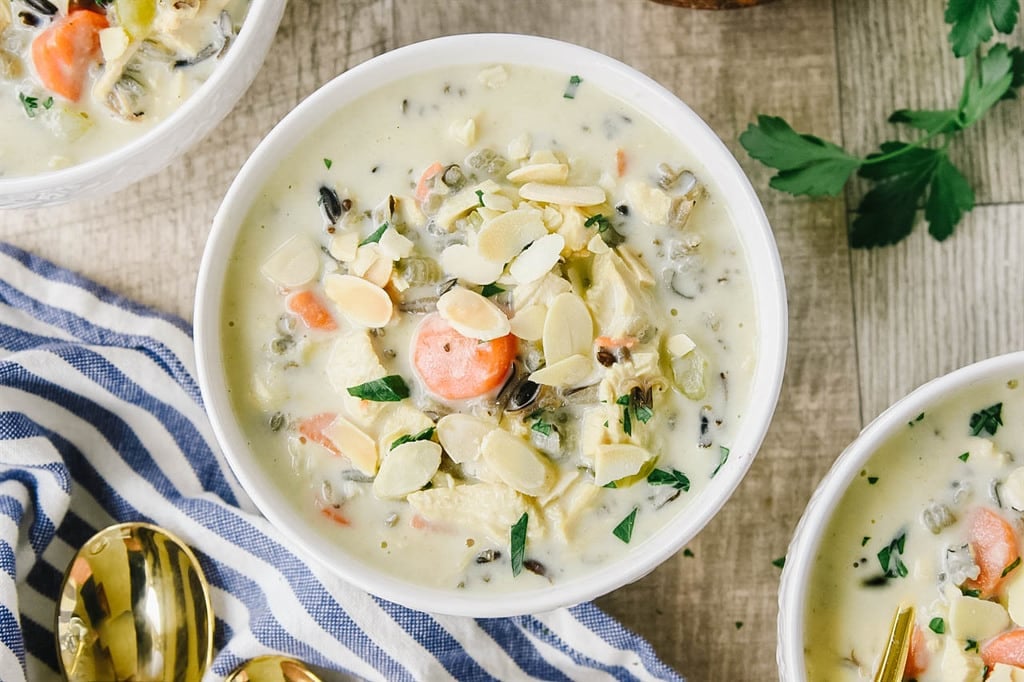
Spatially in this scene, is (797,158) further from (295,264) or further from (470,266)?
(295,264)

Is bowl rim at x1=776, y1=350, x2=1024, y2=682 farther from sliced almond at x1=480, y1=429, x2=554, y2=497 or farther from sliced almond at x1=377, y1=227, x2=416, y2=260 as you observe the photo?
sliced almond at x1=377, y1=227, x2=416, y2=260

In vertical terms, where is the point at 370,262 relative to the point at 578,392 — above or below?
above

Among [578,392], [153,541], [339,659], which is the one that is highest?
[578,392]

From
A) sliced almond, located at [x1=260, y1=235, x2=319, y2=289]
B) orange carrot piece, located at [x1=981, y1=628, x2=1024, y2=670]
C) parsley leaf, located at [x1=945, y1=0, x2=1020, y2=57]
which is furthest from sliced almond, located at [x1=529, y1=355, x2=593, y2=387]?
parsley leaf, located at [x1=945, y1=0, x2=1020, y2=57]

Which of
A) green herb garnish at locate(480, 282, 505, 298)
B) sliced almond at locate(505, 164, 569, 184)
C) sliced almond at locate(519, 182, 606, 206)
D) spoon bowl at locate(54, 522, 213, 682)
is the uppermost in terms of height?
sliced almond at locate(505, 164, 569, 184)

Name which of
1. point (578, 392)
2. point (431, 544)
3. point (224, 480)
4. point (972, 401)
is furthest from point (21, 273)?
point (972, 401)

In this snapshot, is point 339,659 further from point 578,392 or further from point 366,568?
point 578,392

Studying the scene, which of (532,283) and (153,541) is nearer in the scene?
(532,283)
